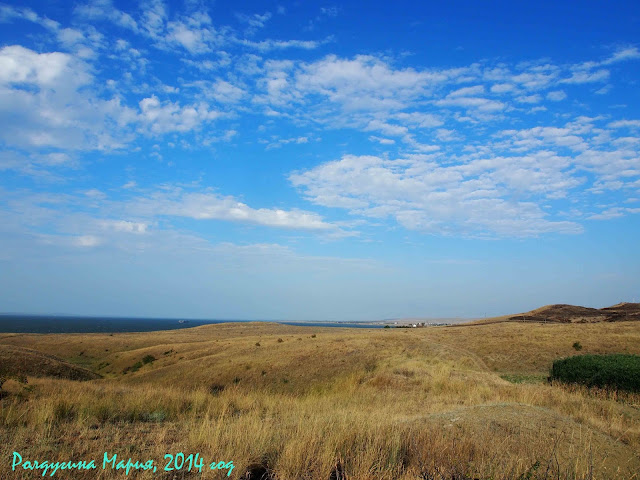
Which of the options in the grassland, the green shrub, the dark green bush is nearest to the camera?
the grassland

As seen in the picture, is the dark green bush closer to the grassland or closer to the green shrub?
the grassland

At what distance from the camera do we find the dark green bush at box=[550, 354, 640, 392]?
1748 cm

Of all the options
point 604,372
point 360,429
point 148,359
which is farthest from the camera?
point 148,359

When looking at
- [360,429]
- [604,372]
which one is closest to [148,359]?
[360,429]

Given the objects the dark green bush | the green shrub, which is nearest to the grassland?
the dark green bush

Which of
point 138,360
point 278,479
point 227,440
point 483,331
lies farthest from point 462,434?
point 483,331

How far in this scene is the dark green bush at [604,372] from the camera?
1748cm

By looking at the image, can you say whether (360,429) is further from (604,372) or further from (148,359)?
(148,359)

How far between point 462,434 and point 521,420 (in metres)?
2.45

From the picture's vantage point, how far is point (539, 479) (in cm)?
527

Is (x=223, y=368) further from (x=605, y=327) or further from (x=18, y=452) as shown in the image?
(x=605, y=327)

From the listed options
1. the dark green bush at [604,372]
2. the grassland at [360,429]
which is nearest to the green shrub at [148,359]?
the grassland at [360,429]

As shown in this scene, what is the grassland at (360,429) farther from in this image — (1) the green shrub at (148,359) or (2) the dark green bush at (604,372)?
(1) the green shrub at (148,359)

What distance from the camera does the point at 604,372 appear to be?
1839cm
